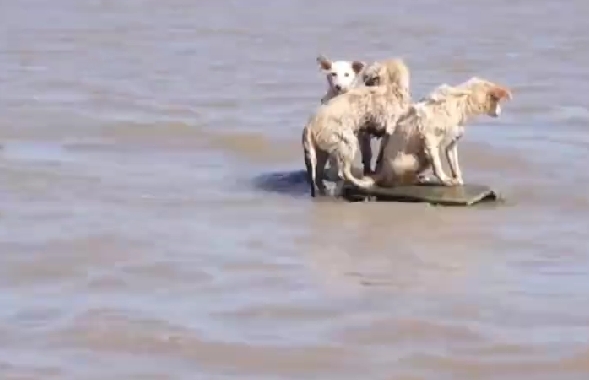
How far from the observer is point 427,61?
53.0ft

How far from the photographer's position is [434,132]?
31.2ft

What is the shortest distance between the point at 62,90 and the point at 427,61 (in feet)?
13.1

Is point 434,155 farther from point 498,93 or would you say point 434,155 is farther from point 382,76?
point 382,76

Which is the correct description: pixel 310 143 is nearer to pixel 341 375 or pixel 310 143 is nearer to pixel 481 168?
pixel 481 168

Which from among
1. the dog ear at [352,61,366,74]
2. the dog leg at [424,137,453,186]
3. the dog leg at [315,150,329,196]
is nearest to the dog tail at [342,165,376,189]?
the dog leg at [315,150,329,196]

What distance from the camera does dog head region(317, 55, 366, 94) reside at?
10047 millimetres

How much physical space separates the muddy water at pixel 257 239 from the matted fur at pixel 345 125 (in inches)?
9.6

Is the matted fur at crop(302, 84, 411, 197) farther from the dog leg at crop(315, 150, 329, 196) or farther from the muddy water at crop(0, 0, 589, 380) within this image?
the muddy water at crop(0, 0, 589, 380)

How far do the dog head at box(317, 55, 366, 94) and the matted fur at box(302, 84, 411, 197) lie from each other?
0.21 meters

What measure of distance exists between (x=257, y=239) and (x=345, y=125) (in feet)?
5.19

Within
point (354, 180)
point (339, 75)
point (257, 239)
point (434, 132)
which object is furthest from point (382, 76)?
point (257, 239)

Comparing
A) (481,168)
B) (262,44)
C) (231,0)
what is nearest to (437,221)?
(481,168)

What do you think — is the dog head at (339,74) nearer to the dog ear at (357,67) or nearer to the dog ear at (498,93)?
the dog ear at (357,67)

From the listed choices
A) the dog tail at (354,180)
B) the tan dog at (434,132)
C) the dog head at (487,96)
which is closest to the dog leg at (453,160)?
the tan dog at (434,132)
